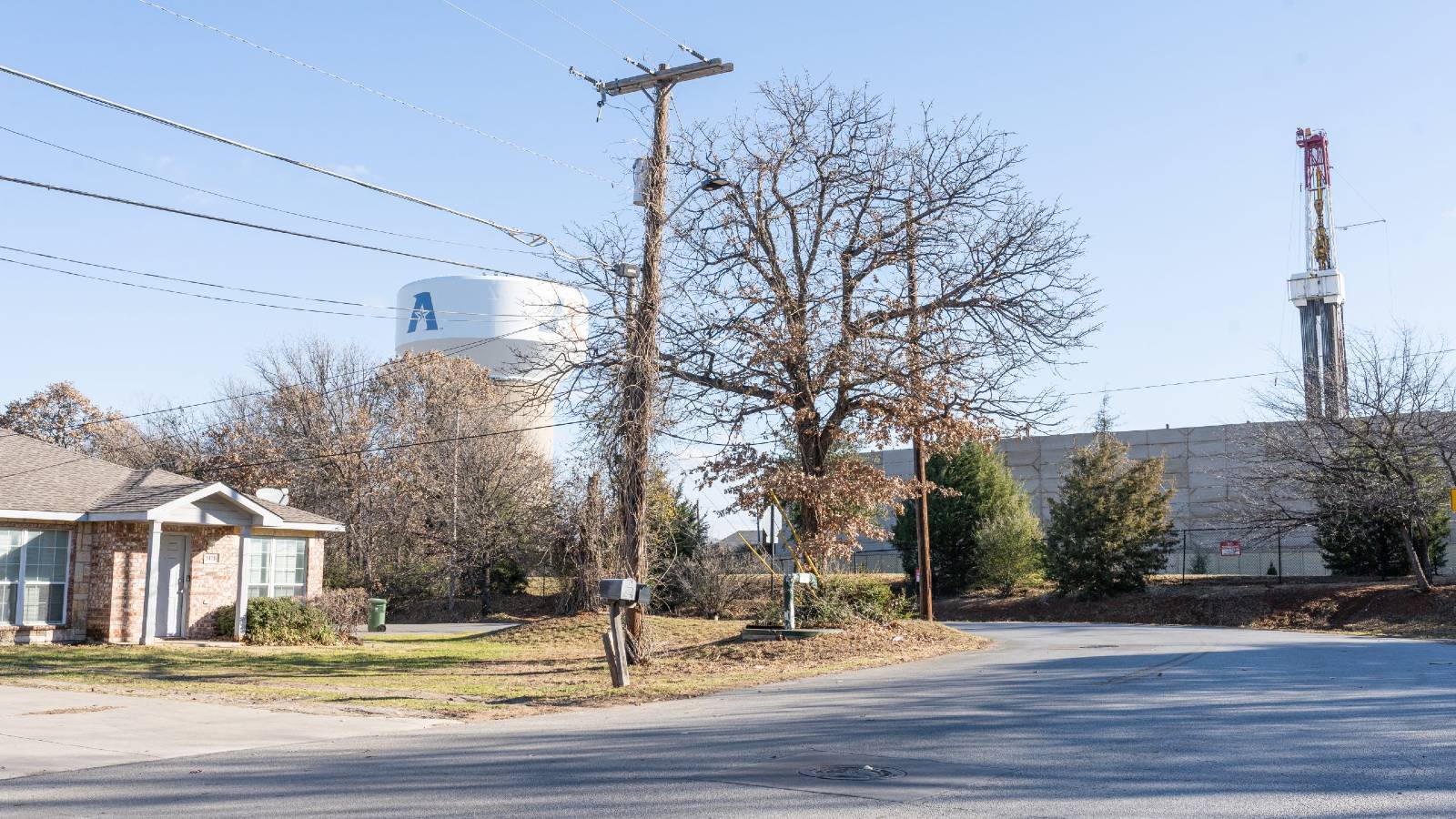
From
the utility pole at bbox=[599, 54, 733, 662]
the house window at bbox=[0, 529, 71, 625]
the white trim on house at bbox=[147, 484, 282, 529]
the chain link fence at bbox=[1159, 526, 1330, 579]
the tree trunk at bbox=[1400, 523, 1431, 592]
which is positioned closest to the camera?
the utility pole at bbox=[599, 54, 733, 662]

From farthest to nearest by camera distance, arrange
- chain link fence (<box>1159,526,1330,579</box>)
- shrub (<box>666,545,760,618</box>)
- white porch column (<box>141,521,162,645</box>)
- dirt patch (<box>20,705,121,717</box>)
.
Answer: chain link fence (<box>1159,526,1330,579</box>) < shrub (<box>666,545,760,618</box>) < white porch column (<box>141,521,162,645</box>) < dirt patch (<box>20,705,121,717</box>)

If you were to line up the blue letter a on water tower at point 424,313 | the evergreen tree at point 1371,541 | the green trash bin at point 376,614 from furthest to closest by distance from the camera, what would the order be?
the blue letter a on water tower at point 424,313
the evergreen tree at point 1371,541
the green trash bin at point 376,614

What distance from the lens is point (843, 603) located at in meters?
21.1

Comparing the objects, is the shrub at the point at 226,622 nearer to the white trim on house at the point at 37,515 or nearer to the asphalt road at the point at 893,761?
the white trim on house at the point at 37,515

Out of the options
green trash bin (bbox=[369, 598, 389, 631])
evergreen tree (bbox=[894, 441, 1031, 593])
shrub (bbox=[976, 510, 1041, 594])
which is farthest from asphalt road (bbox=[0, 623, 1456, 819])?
evergreen tree (bbox=[894, 441, 1031, 593])

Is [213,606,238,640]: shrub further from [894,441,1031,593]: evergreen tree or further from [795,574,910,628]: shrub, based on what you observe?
[894,441,1031,593]: evergreen tree

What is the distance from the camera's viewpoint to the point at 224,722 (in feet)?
40.1

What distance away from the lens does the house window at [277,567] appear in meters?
26.0

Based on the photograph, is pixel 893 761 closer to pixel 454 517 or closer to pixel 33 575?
pixel 33 575

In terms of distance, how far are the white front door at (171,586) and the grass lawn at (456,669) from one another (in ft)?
4.74

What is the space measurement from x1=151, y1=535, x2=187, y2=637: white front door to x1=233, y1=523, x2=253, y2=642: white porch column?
1.06 m

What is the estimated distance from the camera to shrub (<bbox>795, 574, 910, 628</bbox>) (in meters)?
20.7

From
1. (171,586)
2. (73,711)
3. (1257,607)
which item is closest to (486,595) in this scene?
(171,586)

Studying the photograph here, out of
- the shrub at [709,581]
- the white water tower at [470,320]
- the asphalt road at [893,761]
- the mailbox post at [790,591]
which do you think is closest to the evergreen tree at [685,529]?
the shrub at [709,581]
